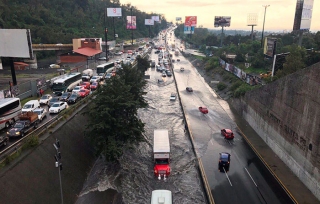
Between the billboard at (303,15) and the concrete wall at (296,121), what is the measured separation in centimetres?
2543

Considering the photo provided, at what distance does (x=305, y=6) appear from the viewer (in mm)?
53219

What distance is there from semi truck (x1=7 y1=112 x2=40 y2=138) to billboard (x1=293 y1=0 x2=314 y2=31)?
5105cm

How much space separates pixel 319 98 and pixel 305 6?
3723 centimetres

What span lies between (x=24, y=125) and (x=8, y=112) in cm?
400

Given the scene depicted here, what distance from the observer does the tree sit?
2777 centimetres

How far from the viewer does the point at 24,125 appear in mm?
28266

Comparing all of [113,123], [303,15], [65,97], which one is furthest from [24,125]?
[303,15]

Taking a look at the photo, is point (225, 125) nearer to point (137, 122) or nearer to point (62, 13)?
point (137, 122)

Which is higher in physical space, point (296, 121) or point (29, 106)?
point (296, 121)

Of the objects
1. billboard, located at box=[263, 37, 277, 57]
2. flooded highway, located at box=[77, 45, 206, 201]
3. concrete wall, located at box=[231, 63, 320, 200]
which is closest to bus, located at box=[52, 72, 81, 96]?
flooded highway, located at box=[77, 45, 206, 201]

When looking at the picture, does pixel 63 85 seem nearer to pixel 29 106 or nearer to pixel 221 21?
pixel 29 106

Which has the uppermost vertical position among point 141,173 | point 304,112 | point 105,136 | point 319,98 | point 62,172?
point 319,98

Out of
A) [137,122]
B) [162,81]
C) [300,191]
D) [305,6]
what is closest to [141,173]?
[137,122]

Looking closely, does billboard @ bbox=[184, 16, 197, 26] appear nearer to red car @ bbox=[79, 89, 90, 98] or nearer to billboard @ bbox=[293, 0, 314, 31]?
billboard @ bbox=[293, 0, 314, 31]
